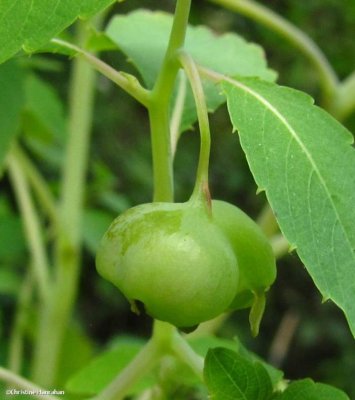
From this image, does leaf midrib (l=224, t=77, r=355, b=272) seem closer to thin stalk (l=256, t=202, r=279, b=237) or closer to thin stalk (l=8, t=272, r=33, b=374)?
thin stalk (l=256, t=202, r=279, b=237)

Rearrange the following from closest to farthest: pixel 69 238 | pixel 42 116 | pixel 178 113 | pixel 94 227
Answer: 1. pixel 178 113
2. pixel 69 238
3. pixel 42 116
4. pixel 94 227

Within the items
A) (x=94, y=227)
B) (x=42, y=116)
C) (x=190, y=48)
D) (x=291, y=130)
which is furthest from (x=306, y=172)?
(x=94, y=227)

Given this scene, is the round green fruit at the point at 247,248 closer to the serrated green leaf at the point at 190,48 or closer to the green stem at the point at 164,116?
the green stem at the point at 164,116

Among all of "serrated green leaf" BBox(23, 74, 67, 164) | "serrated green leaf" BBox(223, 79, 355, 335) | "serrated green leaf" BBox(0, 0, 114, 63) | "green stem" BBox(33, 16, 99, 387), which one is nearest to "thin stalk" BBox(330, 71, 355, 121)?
"green stem" BBox(33, 16, 99, 387)

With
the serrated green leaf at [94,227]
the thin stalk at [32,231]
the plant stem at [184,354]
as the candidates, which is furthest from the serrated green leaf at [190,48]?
the serrated green leaf at [94,227]

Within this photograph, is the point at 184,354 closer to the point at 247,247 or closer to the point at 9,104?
the point at 247,247

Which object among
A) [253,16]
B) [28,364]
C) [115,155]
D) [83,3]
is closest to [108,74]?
[83,3]
